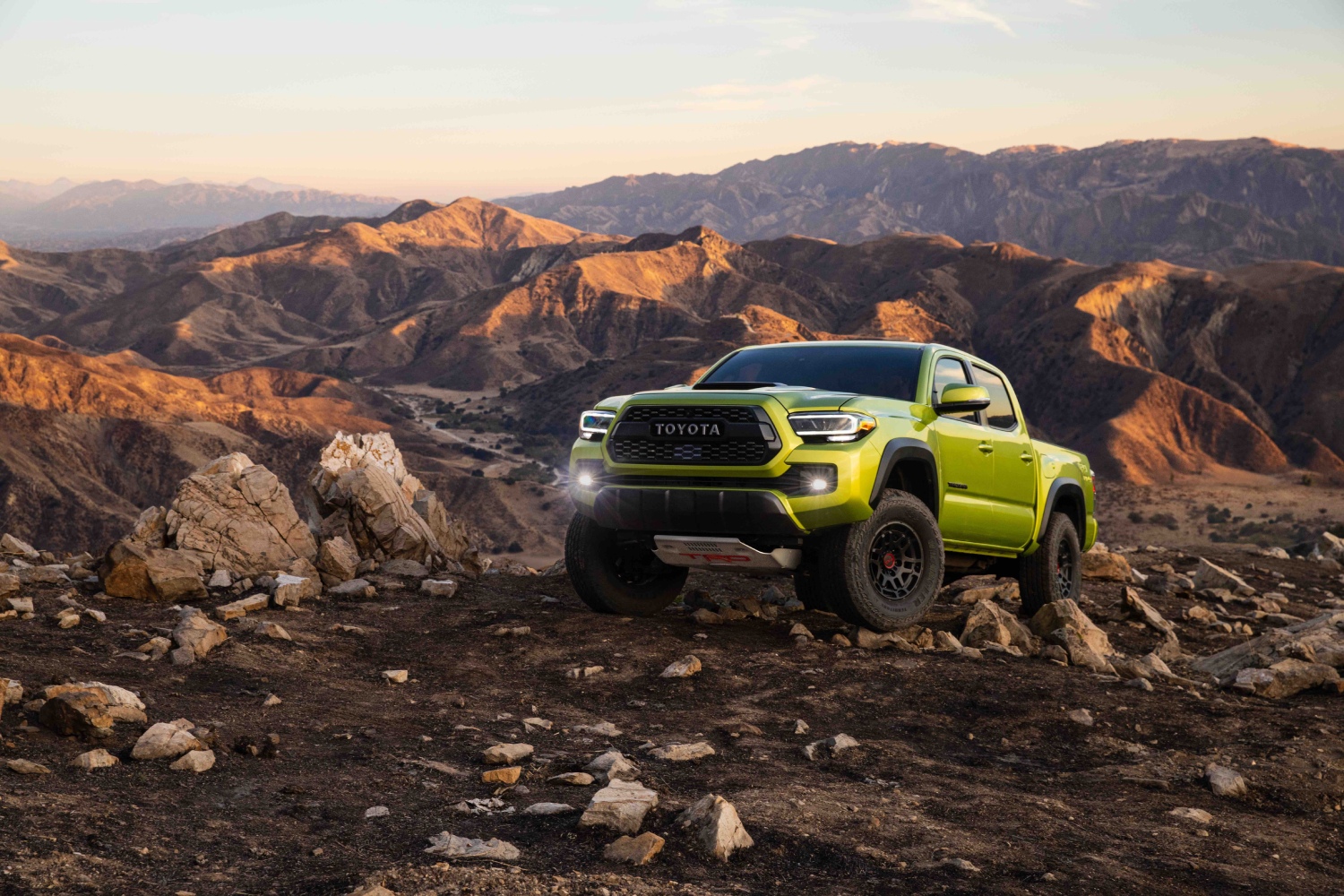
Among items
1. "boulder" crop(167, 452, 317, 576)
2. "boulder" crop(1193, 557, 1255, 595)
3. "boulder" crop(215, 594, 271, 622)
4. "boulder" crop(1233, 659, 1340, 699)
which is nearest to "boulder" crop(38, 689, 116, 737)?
"boulder" crop(215, 594, 271, 622)

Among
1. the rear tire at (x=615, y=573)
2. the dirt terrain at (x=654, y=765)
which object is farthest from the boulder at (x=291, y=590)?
the rear tire at (x=615, y=573)

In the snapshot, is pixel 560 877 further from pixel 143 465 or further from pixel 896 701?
pixel 143 465

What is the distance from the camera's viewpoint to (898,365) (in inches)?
327

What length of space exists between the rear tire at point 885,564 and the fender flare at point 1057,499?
83.6 inches

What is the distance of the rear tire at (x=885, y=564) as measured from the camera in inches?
288

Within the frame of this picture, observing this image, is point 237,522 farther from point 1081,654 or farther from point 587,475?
point 1081,654

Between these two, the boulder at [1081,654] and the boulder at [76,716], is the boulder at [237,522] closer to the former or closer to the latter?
the boulder at [76,716]

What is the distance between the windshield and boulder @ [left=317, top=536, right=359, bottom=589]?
3.89 meters

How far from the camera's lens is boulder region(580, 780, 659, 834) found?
442cm

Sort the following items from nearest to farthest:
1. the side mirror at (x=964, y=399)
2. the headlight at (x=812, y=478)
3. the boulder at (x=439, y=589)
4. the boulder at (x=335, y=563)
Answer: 1. the headlight at (x=812, y=478)
2. the side mirror at (x=964, y=399)
3. the boulder at (x=439, y=589)
4. the boulder at (x=335, y=563)

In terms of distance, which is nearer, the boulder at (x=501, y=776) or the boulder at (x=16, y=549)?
the boulder at (x=501, y=776)

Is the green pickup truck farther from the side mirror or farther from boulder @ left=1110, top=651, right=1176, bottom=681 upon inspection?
boulder @ left=1110, top=651, right=1176, bottom=681

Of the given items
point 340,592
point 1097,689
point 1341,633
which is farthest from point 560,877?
point 1341,633

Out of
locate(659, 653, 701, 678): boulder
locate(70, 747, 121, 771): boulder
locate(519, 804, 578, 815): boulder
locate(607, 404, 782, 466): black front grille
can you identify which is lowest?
locate(659, 653, 701, 678): boulder
